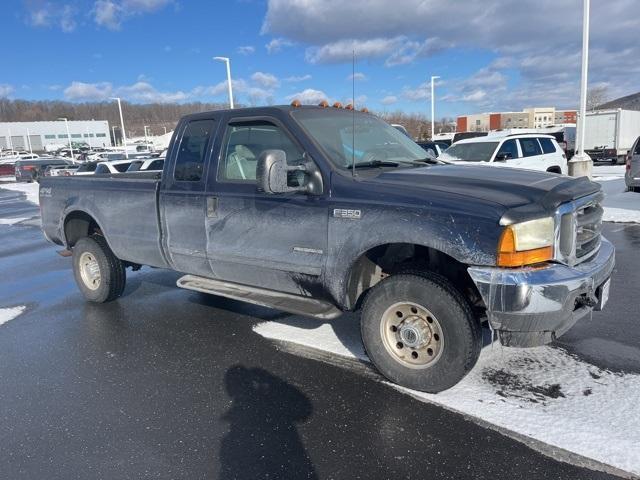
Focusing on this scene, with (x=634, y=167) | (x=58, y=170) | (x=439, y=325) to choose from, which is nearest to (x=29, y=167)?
(x=58, y=170)

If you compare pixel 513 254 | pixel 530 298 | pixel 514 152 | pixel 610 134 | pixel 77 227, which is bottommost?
pixel 530 298

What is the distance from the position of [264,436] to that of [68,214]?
4253mm

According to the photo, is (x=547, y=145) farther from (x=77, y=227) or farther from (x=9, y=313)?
(x=9, y=313)

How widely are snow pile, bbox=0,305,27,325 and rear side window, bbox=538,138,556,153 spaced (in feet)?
41.6

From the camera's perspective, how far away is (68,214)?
19.9ft

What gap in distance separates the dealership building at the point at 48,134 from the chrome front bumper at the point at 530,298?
124344mm

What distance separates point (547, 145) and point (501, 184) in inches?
462

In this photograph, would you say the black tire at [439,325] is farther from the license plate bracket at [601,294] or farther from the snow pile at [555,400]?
the license plate bracket at [601,294]

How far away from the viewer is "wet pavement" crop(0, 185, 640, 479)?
2842mm

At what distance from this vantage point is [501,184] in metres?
3.42

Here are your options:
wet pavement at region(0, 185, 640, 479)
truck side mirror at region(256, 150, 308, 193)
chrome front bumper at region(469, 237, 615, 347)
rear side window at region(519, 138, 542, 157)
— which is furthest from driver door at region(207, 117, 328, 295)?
rear side window at region(519, 138, 542, 157)

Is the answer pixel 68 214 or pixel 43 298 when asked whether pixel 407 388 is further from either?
pixel 43 298

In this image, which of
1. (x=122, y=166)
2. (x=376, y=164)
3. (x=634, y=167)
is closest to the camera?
(x=376, y=164)

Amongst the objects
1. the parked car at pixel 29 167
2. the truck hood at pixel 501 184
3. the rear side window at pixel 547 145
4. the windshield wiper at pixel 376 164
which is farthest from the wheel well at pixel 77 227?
the parked car at pixel 29 167
